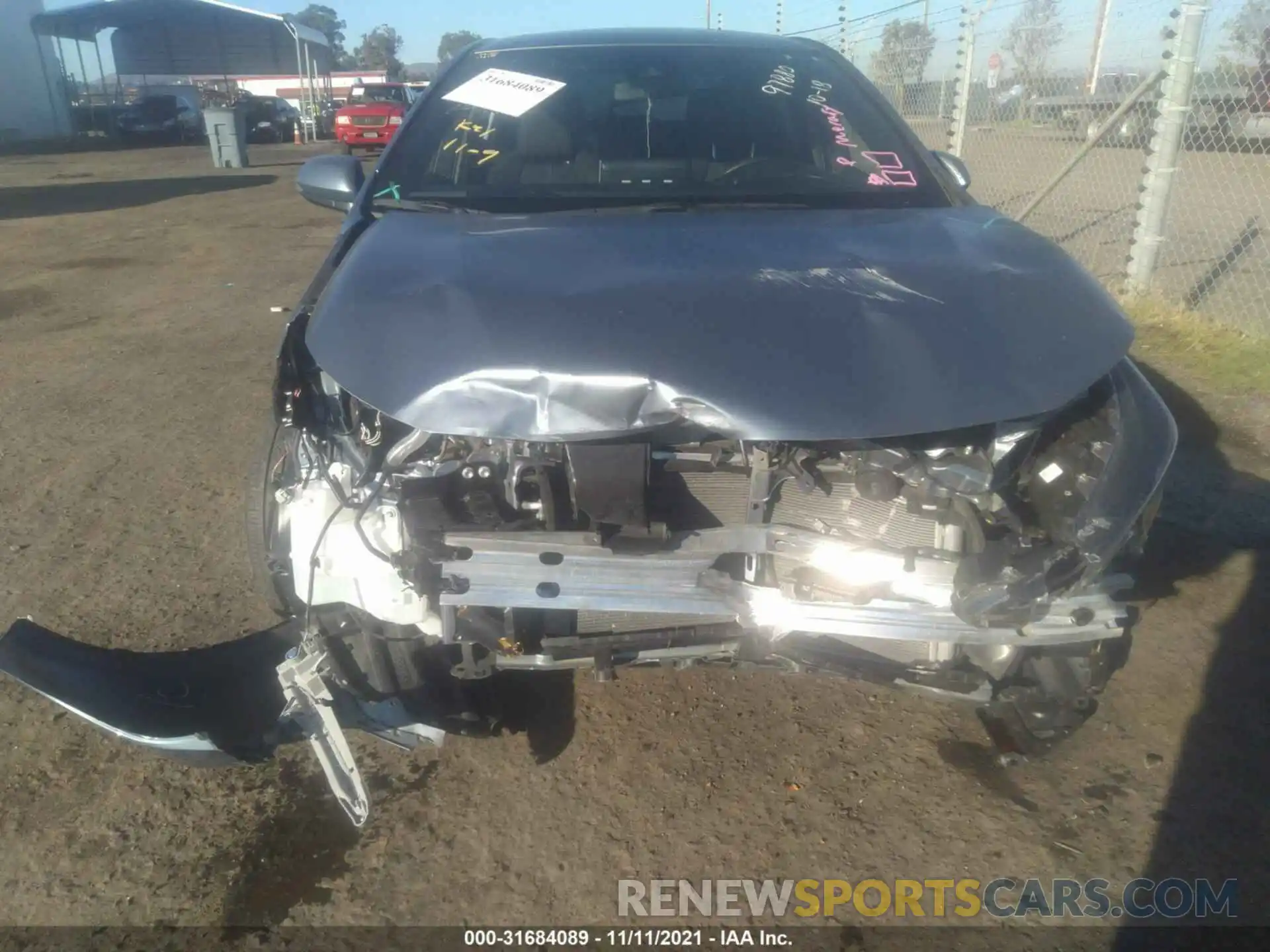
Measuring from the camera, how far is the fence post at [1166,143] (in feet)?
19.9

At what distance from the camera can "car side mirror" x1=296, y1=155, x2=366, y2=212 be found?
328 centimetres

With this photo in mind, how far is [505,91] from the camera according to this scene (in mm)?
3271

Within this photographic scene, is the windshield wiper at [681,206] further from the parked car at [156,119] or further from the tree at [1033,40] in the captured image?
the parked car at [156,119]

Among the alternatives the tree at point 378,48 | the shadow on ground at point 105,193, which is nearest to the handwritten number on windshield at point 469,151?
the shadow on ground at point 105,193

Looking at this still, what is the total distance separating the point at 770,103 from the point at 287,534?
223 centimetres

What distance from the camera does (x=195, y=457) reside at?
4.43m

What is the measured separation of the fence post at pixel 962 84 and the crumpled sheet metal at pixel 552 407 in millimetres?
7974

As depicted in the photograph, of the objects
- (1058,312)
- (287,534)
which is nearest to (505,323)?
(287,534)

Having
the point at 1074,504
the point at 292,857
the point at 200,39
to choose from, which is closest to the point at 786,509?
the point at 1074,504

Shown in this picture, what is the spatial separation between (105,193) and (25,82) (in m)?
19.8

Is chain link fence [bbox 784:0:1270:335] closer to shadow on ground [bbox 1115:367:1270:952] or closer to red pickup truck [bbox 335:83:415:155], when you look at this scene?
shadow on ground [bbox 1115:367:1270:952]

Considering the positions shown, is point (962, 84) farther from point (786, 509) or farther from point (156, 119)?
point (156, 119)

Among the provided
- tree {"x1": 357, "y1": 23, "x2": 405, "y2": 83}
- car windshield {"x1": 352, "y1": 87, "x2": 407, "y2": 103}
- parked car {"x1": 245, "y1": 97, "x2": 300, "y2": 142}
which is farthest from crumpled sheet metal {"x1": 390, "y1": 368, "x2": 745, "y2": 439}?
tree {"x1": 357, "y1": 23, "x2": 405, "y2": 83}

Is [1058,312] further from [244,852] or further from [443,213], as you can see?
[244,852]
